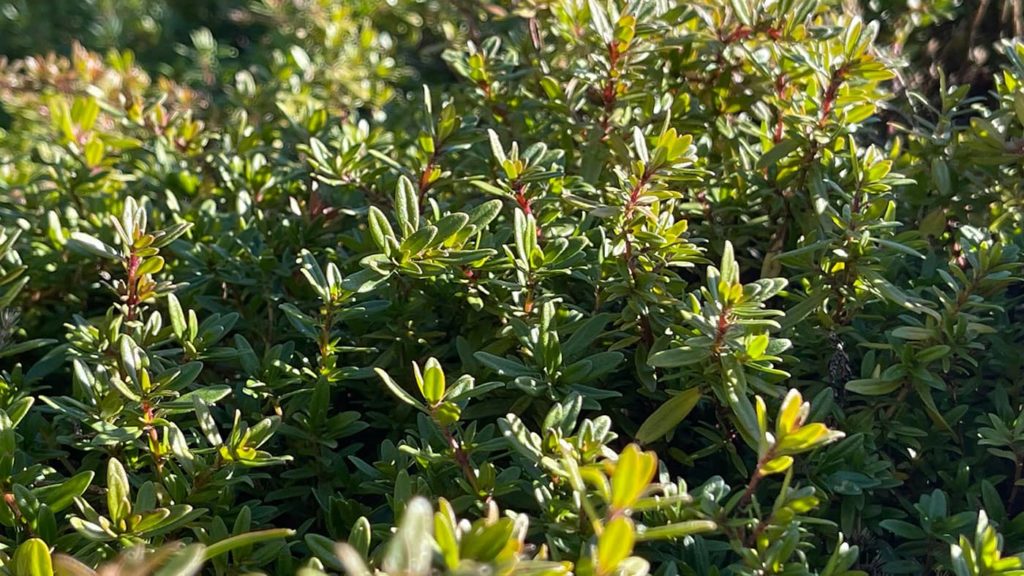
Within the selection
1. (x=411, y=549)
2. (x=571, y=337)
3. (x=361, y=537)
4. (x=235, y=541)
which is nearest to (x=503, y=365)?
(x=571, y=337)

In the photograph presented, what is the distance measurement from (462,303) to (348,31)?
1.81 metres

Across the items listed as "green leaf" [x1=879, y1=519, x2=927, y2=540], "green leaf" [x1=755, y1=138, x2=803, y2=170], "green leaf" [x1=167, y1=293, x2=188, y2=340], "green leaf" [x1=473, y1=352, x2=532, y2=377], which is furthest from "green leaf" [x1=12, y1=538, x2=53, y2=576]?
"green leaf" [x1=755, y1=138, x2=803, y2=170]

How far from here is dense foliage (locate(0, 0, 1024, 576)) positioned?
4.40 ft

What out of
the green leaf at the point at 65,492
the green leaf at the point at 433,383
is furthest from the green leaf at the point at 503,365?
the green leaf at the point at 65,492

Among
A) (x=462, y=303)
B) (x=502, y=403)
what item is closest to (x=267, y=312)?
(x=462, y=303)

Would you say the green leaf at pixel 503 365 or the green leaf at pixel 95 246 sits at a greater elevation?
the green leaf at pixel 95 246

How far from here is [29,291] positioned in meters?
2.13

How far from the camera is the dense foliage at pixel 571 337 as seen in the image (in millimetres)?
1340

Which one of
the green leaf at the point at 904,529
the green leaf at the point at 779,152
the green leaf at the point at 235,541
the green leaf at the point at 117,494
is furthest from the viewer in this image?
the green leaf at the point at 779,152

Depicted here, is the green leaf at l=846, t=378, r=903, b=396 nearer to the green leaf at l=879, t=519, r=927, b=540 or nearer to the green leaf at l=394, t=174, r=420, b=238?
the green leaf at l=879, t=519, r=927, b=540

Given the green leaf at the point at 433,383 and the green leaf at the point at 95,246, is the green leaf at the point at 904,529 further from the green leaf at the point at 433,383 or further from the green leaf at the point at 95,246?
the green leaf at the point at 95,246

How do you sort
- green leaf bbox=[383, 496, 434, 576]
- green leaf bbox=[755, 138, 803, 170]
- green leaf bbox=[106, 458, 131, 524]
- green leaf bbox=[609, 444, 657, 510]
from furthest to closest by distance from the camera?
1. green leaf bbox=[755, 138, 803, 170]
2. green leaf bbox=[106, 458, 131, 524]
3. green leaf bbox=[609, 444, 657, 510]
4. green leaf bbox=[383, 496, 434, 576]

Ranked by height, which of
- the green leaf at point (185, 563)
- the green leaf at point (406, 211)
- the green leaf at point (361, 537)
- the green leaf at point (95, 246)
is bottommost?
the green leaf at point (361, 537)

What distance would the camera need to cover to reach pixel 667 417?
1.52 metres
